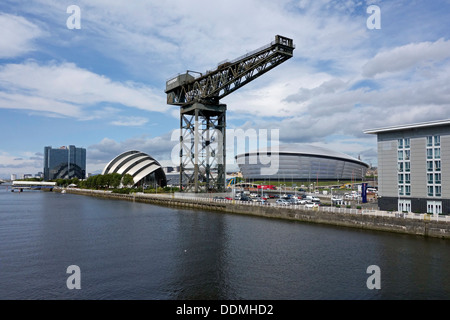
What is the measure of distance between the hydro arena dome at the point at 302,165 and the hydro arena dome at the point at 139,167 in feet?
137

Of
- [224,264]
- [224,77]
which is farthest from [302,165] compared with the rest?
[224,264]

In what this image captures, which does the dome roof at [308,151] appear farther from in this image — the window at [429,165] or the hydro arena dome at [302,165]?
the window at [429,165]

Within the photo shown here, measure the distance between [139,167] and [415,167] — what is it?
93.4 meters

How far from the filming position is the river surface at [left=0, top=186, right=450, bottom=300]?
53.4 ft

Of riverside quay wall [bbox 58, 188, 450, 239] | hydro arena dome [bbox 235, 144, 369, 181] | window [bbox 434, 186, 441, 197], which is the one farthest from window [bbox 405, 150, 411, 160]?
hydro arena dome [bbox 235, 144, 369, 181]

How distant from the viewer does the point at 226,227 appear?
35375 millimetres

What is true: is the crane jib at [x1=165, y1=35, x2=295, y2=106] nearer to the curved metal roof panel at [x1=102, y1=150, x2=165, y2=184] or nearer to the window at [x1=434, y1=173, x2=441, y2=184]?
the window at [x1=434, y1=173, x2=441, y2=184]

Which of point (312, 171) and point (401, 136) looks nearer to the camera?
point (401, 136)

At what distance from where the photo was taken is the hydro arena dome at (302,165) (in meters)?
130

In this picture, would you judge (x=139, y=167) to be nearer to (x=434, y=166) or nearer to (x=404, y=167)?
(x=404, y=167)

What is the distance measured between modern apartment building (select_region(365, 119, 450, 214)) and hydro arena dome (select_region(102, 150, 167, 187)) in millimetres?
87493
